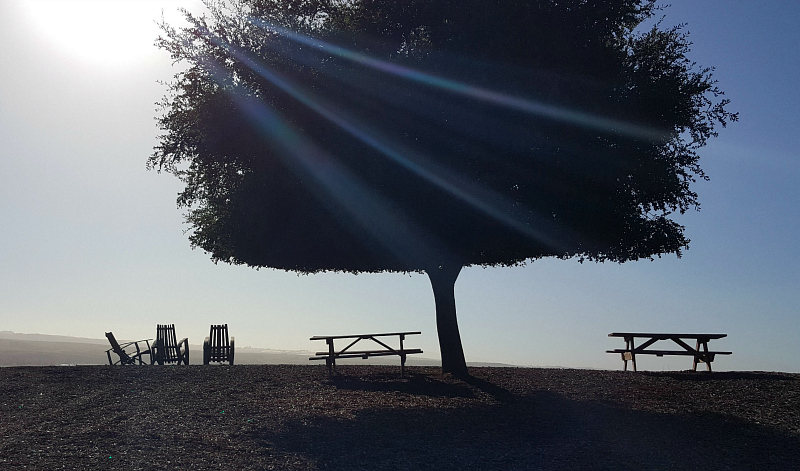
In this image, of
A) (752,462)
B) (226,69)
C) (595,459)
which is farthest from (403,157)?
(752,462)

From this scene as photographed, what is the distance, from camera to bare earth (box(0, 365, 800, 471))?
28.0 feet

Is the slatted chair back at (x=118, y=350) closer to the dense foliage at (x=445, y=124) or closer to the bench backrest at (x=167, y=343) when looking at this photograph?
the bench backrest at (x=167, y=343)

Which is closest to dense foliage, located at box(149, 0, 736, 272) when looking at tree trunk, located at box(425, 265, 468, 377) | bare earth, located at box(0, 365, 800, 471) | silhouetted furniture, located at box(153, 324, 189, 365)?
tree trunk, located at box(425, 265, 468, 377)

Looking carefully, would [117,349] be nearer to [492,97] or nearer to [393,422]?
[393,422]

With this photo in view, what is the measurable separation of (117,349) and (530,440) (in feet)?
57.3

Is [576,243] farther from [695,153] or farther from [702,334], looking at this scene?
[702,334]

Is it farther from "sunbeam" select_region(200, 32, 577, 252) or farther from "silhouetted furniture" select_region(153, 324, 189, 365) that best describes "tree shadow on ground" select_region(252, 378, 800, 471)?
"silhouetted furniture" select_region(153, 324, 189, 365)

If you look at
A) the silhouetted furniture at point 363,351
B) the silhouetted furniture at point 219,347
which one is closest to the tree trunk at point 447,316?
the silhouetted furniture at point 363,351

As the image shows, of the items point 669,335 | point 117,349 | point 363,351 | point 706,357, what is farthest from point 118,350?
point 706,357

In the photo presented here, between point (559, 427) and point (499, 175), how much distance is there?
570 cm

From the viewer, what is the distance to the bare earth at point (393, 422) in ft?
28.0

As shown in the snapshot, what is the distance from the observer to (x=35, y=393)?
14227 mm

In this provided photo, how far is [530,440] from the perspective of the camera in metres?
9.60

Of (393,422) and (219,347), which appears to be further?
(219,347)
